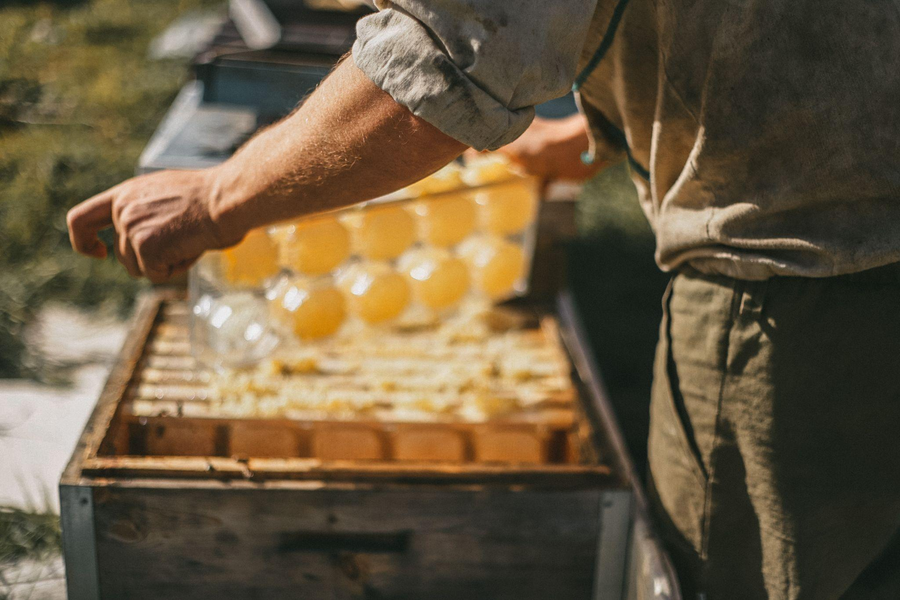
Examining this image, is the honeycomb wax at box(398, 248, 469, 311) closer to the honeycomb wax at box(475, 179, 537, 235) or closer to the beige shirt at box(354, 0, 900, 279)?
the honeycomb wax at box(475, 179, 537, 235)

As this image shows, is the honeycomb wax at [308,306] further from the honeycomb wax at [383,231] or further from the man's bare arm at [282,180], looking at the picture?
the man's bare arm at [282,180]

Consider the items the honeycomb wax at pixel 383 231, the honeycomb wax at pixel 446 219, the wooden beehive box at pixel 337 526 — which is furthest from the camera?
the honeycomb wax at pixel 446 219

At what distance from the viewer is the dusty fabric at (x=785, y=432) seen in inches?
46.0

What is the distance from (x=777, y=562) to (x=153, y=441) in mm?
1307

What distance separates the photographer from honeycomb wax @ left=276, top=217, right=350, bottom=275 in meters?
1.86

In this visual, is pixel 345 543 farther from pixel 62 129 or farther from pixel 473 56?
pixel 62 129

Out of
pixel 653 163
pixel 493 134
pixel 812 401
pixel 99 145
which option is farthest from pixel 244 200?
pixel 99 145

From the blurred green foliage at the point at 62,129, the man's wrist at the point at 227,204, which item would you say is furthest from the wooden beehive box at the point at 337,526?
the blurred green foliage at the point at 62,129

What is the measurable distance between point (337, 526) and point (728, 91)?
1.06 m

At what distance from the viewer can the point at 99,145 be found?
14.0 ft

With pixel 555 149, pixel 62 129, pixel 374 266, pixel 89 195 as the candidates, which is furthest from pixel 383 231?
pixel 62 129

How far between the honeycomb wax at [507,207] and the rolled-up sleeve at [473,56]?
1280 millimetres

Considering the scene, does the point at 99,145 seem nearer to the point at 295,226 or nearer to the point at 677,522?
the point at 295,226

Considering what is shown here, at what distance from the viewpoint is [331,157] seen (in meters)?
1.06
